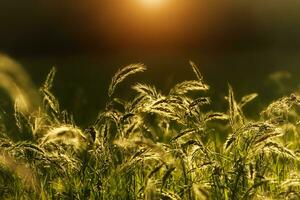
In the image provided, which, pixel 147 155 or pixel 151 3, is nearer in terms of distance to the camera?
pixel 147 155

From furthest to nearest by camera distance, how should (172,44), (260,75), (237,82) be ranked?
1. (172,44)
2. (260,75)
3. (237,82)

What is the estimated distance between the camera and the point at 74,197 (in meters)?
3.43

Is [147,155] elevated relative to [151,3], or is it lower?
lower

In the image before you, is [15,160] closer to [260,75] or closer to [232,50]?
[260,75]

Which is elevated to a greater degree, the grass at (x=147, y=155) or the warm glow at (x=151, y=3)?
the warm glow at (x=151, y=3)

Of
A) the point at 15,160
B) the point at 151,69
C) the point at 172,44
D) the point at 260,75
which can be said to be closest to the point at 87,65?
the point at 151,69

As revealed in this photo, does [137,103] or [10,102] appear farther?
[10,102]

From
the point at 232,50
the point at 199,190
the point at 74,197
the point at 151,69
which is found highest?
the point at 232,50

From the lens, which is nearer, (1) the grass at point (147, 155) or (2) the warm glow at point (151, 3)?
(1) the grass at point (147, 155)

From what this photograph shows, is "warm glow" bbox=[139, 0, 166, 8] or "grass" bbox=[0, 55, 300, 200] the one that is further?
"warm glow" bbox=[139, 0, 166, 8]

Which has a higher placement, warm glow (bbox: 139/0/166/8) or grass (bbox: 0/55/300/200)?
warm glow (bbox: 139/0/166/8)

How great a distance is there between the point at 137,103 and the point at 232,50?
17025 millimetres

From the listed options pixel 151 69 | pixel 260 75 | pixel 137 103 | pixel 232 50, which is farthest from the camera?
pixel 232 50

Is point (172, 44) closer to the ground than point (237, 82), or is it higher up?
higher up
